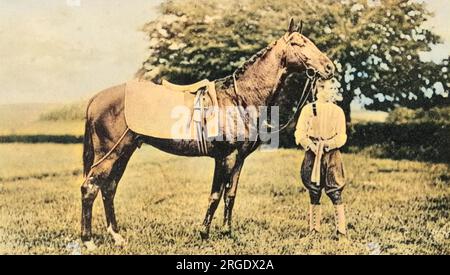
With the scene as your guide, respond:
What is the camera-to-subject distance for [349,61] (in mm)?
6941

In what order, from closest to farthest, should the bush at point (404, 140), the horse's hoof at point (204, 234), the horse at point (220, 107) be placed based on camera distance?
the horse at point (220, 107) → the horse's hoof at point (204, 234) → the bush at point (404, 140)

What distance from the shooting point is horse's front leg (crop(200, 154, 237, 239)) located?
6.67 metres

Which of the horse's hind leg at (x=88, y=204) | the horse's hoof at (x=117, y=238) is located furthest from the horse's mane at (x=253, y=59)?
the horse's hoof at (x=117, y=238)

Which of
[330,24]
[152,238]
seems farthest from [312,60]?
[152,238]

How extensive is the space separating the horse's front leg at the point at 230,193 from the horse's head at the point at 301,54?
1.00 metres

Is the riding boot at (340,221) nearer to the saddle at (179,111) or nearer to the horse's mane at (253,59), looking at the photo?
the saddle at (179,111)

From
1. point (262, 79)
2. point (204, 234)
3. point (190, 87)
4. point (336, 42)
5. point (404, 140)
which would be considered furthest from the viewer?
point (404, 140)

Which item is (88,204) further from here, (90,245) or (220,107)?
(220,107)

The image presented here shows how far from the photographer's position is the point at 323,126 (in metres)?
6.74

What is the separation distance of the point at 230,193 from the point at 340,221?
3.39ft

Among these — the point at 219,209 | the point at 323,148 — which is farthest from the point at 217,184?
the point at 323,148

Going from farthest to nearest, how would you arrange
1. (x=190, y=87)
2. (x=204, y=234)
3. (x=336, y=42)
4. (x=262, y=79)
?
(x=336, y=42) < (x=204, y=234) < (x=190, y=87) < (x=262, y=79)

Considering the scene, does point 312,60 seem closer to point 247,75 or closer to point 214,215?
point 247,75

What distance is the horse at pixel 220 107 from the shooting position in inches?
258
